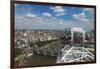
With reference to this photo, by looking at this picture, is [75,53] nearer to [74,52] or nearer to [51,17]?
[74,52]

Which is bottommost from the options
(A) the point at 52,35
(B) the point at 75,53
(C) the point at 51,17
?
(B) the point at 75,53

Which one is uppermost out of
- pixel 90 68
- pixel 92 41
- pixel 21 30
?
pixel 21 30

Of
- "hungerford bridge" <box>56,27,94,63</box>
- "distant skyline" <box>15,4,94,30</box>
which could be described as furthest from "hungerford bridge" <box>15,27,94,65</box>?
"distant skyline" <box>15,4,94,30</box>

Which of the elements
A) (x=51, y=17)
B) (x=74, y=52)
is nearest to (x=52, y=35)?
(x=51, y=17)

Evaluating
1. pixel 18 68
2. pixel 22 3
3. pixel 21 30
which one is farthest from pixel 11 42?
pixel 22 3

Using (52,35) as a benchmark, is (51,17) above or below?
above

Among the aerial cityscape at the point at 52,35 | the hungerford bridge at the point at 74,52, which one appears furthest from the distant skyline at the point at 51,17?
the hungerford bridge at the point at 74,52
